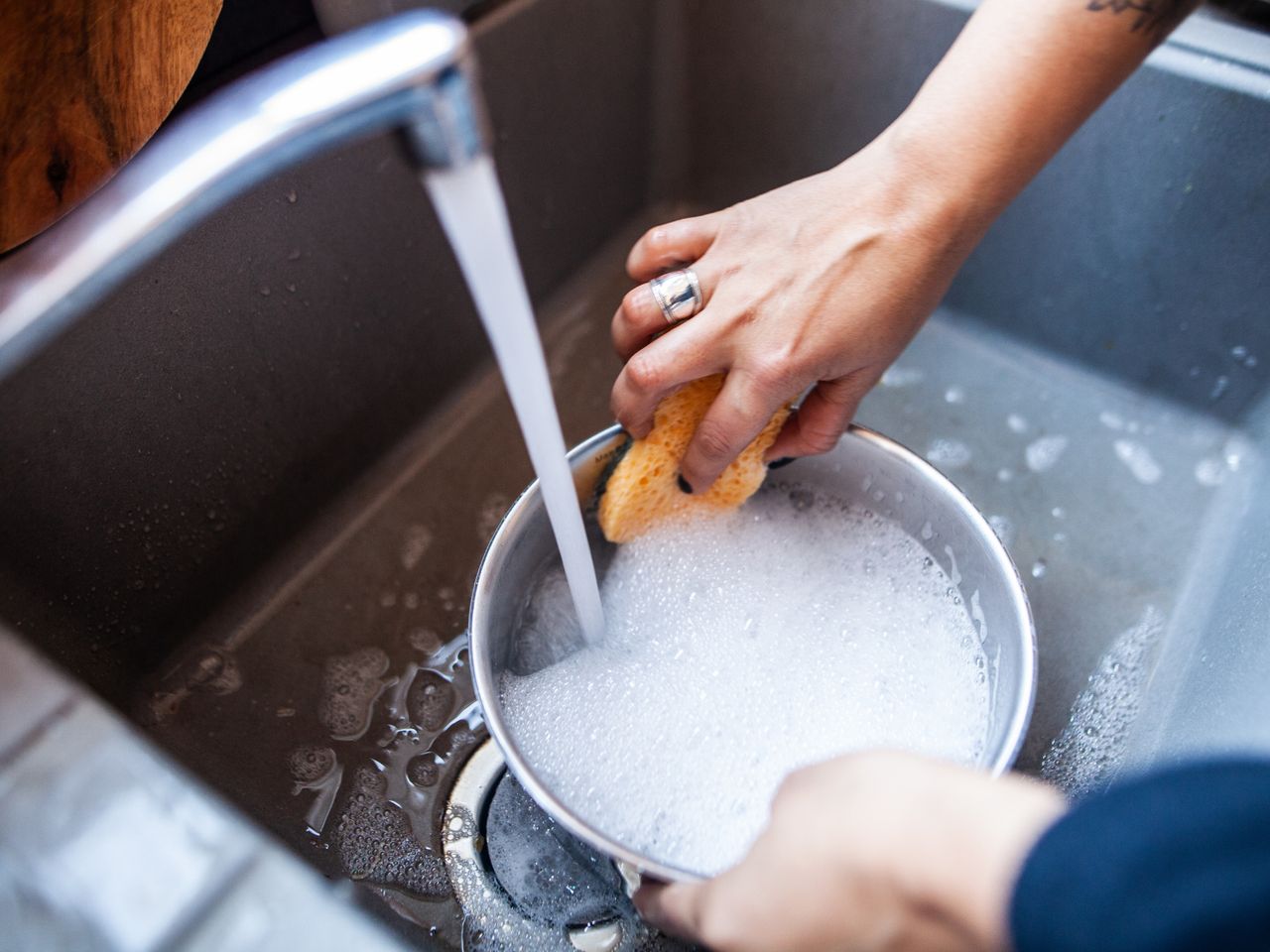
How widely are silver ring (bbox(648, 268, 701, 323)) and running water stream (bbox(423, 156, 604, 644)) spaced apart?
11cm

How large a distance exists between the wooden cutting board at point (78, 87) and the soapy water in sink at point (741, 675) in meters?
0.39

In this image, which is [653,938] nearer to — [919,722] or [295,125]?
[919,722]

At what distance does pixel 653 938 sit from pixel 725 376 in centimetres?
38

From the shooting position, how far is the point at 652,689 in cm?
58

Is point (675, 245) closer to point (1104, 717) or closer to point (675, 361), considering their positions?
point (675, 361)

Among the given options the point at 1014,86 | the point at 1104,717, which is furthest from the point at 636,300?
the point at 1104,717

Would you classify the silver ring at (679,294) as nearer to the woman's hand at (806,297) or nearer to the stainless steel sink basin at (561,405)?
the woman's hand at (806,297)

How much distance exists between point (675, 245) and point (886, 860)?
395mm

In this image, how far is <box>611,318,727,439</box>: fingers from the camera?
50 centimetres

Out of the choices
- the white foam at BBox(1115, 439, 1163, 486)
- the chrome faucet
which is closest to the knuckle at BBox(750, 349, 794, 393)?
the chrome faucet

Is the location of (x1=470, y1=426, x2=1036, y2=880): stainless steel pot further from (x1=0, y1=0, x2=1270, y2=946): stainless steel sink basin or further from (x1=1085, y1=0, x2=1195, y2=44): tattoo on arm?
(x1=1085, y1=0, x2=1195, y2=44): tattoo on arm

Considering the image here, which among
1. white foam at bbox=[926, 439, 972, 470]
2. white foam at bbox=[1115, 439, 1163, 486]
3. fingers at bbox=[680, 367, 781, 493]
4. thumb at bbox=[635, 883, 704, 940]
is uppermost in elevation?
fingers at bbox=[680, 367, 781, 493]

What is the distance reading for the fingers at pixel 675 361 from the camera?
1.65ft

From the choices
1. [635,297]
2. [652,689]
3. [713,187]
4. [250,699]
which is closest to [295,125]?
[635,297]
